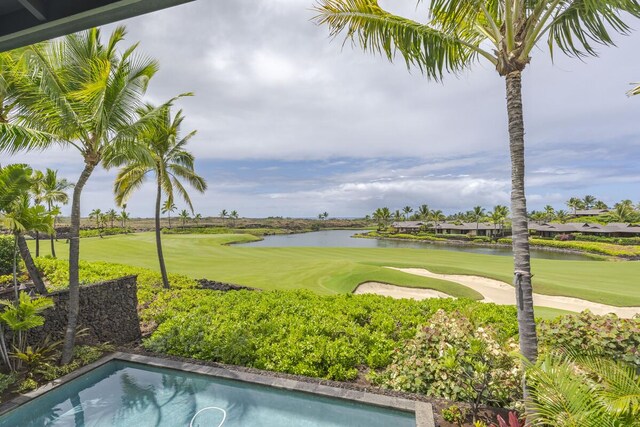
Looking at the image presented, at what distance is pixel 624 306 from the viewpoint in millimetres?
11734

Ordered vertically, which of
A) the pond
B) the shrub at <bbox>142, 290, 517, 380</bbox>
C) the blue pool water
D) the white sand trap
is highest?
the shrub at <bbox>142, 290, 517, 380</bbox>

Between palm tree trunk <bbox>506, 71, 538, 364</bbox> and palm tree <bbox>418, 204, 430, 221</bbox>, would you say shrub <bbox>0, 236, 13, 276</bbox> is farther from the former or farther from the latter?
palm tree <bbox>418, 204, 430, 221</bbox>

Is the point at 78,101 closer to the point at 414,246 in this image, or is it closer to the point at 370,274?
the point at 370,274

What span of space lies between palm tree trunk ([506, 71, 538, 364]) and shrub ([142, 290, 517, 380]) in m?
3.22

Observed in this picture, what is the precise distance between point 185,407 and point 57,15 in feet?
19.4

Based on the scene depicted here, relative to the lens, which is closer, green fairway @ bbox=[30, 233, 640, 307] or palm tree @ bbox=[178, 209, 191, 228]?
green fairway @ bbox=[30, 233, 640, 307]

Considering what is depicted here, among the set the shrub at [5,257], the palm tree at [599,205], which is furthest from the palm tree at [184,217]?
the palm tree at [599,205]

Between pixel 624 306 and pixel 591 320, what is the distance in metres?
9.13

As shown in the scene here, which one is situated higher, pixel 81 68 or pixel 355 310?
pixel 81 68

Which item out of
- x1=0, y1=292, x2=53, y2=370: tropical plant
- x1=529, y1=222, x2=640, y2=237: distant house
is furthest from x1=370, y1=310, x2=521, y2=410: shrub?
x1=529, y1=222, x2=640, y2=237: distant house

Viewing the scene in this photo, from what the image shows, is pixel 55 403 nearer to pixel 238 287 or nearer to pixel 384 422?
pixel 384 422

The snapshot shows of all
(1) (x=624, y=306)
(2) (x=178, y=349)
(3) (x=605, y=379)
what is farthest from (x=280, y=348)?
(1) (x=624, y=306)

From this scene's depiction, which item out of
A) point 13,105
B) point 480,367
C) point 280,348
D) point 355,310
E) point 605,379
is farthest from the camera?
point 355,310

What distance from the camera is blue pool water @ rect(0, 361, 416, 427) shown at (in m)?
5.09
